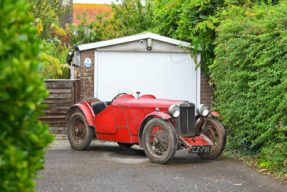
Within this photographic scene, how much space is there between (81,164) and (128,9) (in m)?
13.0

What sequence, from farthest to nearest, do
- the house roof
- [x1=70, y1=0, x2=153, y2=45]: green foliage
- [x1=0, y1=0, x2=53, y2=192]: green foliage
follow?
[x1=70, y1=0, x2=153, y2=45]: green foliage
the house roof
[x1=0, y1=0, x2=53, y2=192]: green foliage

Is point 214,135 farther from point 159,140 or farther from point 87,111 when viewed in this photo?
point 87,111

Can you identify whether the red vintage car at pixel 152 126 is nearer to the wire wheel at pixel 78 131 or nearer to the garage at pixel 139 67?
the wire wheel at pixel 78 131

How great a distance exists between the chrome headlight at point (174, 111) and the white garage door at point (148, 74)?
14.4 feet

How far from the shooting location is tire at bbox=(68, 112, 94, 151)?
25.2 ft

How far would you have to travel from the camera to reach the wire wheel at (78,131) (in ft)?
25.9

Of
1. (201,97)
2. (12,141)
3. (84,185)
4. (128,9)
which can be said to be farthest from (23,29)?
(128,9)

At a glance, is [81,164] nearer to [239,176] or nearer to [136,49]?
[239,176]

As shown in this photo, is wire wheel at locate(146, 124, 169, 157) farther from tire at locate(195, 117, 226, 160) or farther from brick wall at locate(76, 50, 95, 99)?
brick wall at locate(76, 50, 95, 99)

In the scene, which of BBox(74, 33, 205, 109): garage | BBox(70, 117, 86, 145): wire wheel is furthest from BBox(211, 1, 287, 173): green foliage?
BBox(70, 117, 86, 145): wire wheel

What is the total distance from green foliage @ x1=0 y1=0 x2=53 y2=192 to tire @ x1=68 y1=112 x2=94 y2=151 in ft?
18.9

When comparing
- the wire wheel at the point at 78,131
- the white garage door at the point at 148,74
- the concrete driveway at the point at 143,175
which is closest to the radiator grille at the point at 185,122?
the concrete driveway at the point at 143,175

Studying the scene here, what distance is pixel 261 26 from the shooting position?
639 cm

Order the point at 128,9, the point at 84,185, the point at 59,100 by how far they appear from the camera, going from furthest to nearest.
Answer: the point at 128,9
the point at 59,100
the point at 84,185
